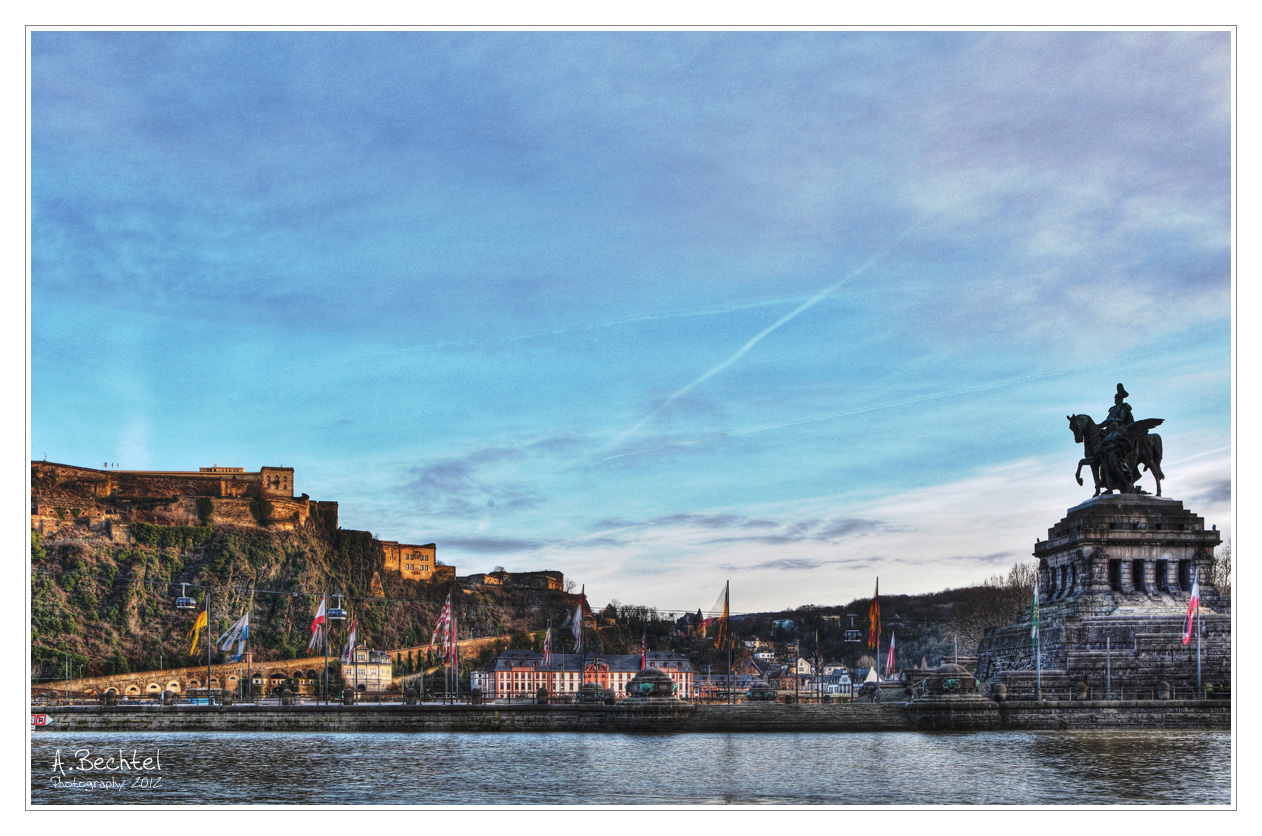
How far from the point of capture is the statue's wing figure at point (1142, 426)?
49594mm

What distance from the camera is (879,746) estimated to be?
4097 cm

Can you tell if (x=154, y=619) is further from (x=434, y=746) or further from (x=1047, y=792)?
(x=1047, y=792)

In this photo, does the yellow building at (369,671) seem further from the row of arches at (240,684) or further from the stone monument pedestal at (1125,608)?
the stone monument pedestal at (1125,608)

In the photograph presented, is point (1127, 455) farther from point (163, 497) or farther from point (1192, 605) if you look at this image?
point (163, 497)

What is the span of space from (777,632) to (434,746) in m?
116

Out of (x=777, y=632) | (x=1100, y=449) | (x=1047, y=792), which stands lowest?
(x=777, y=632)

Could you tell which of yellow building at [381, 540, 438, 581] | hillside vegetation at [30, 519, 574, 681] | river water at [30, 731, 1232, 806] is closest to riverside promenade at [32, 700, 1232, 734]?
river water at [30, 731, 1232, 806]

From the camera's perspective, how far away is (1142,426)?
49750 mm

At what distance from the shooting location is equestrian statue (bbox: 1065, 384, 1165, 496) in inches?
1956

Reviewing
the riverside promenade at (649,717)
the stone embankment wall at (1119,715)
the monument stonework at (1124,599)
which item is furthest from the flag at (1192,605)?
the riverside promenade at (649,717)

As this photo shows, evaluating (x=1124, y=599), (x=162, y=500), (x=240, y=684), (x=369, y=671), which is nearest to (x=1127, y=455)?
(x=1124, y=599)

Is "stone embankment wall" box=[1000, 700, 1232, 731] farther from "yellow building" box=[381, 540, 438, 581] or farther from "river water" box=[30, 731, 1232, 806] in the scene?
"yellow building" box=[381, 540, 438, 581]

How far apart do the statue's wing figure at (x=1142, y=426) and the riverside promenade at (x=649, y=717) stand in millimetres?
10724
